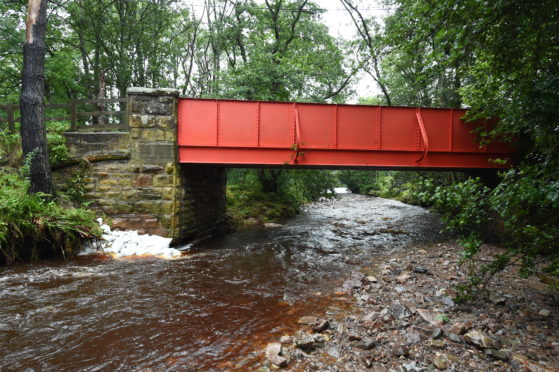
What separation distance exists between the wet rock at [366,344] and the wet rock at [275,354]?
960 mm

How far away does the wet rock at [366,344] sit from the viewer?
3.61 meters

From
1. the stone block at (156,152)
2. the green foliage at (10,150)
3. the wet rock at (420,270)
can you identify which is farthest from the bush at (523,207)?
the green foliage at (10,150)

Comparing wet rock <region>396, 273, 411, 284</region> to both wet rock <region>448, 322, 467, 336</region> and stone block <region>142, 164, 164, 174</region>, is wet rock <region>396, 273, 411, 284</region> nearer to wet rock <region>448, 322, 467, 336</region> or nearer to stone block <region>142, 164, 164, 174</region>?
wet rock <region>448, 322, 467, 336</region>

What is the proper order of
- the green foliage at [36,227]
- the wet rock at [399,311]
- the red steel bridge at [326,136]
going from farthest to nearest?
1. the red steel bridge at [326,136]
2. the green foliage at [36,227]
3. the wet rock at [399,311]

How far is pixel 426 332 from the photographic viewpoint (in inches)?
153

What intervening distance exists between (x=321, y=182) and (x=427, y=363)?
697 inches

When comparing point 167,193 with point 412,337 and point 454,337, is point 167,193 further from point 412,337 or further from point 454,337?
point 454,337

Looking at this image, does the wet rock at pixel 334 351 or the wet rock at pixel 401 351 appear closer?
the wet rock at pixel 401 351

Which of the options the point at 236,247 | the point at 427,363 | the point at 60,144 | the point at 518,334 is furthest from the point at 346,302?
the point at 60,144

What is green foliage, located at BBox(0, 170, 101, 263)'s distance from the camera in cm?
690

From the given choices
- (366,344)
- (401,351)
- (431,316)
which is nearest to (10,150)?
(366,344)

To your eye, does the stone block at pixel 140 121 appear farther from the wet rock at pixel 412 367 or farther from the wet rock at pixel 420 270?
the wet rock at pixel 412 367

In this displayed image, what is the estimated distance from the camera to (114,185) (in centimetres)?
948

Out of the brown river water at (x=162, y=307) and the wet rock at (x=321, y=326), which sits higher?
the wet rock at (x=321, y=326)
